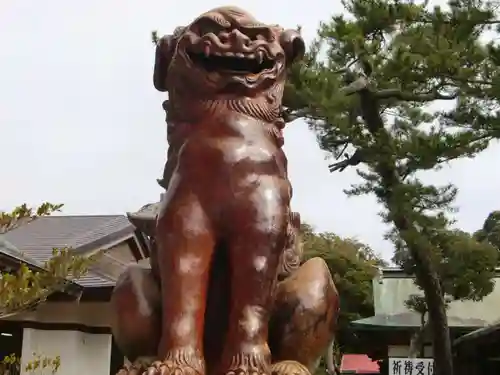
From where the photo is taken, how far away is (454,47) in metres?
6.68

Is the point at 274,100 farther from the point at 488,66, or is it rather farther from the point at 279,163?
the point at 488,66

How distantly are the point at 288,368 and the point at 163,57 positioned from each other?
3.12 ft

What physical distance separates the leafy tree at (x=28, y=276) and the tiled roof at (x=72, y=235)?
11.8 ft

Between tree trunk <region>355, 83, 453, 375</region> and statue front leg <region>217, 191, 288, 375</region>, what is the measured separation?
17.0 feet

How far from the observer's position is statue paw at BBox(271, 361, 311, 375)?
180 cm

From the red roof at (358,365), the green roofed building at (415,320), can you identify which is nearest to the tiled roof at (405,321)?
the green roofed building at (415,320)

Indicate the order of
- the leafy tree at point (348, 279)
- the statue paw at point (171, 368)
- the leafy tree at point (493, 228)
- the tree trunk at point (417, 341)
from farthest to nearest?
the leafy tree at point (493, 228), the leafy tree at point (348, 279), the tree trunk at point (417, 341), the statue paw at point (171, 368)

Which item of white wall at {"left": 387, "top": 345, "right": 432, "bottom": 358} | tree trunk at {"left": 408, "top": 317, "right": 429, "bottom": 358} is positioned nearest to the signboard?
tree trunk at {"left": 408, "top": 317, "right": 429, "bottom": 358}

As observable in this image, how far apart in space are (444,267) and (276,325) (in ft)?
20.3

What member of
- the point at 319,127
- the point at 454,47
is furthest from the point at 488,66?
the point at 319,127

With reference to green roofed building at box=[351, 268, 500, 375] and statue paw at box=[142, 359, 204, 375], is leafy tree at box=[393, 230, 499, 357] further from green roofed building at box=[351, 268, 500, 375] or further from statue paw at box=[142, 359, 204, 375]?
statue paw at box=[142, 359, 204, 375]

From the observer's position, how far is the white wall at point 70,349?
7.77m

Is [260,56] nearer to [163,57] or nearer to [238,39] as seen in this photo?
[238,39]

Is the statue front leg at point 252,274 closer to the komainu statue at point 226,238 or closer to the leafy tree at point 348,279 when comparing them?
the komainu statue at point 226,238
